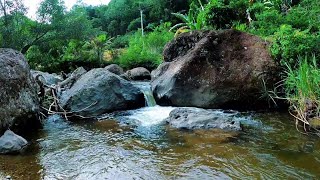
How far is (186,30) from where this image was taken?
17.0 m

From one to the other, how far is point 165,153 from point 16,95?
333 centimetres

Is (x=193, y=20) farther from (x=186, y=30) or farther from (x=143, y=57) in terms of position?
(x=143, y=57)

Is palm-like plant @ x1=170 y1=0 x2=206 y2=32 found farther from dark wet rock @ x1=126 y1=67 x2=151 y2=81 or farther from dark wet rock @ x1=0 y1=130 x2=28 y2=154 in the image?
dark wet rock @ x1=0 y1=130 x2=28 y2=154

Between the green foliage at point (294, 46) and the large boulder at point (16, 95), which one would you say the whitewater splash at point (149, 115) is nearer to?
the large boulder at point (16, 95)

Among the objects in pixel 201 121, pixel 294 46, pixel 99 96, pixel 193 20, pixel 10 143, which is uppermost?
pixel 193 20

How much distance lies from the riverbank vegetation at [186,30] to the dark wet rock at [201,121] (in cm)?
139

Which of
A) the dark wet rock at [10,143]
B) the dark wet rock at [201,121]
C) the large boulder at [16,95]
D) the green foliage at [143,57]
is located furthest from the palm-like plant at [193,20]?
the dark wet rock at [10,143]

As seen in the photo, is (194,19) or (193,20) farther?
(194,19)

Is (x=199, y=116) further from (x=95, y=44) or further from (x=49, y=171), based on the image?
(x=95, y=44)

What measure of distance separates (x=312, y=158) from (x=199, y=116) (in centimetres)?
246

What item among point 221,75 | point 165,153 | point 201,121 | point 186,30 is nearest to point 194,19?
point 186,30

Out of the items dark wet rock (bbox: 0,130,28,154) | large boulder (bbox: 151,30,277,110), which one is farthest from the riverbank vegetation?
dark wet rock (bbox: 0,130,28,154)

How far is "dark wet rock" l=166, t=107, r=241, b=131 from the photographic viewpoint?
627 centimetres

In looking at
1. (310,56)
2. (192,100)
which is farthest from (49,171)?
(310,56)
